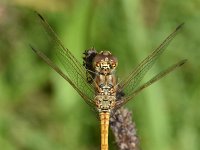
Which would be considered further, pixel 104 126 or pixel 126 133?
pixel 104 126

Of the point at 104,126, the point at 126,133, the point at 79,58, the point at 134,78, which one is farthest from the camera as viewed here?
the point at 79,58

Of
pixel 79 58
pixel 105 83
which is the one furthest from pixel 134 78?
pixel 79 58

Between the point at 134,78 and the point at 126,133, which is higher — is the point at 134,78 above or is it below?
above

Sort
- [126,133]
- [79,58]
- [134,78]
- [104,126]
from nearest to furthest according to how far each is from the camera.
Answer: [126,133] → [134,78] → [104,126] → [79,58]

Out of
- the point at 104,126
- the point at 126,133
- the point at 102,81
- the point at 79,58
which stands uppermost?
the point at 79,58

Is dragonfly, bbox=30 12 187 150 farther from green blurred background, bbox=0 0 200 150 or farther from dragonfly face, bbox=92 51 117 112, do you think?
green blurred background, bbox=0 0 200 150

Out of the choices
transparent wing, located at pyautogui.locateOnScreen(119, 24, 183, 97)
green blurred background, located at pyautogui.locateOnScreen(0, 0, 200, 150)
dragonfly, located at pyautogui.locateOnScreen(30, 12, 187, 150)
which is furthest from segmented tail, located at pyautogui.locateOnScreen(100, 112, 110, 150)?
green blurred background, located at pyautogui.locateOnScreen(0, 0, 200, 150)

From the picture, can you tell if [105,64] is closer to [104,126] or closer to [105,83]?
[105,83]

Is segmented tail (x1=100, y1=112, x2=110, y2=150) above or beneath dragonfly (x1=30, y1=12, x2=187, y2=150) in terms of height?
beneath

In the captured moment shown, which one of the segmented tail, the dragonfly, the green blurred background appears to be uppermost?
the green blurred background

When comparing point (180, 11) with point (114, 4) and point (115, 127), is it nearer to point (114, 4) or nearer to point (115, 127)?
point (114, 4)
